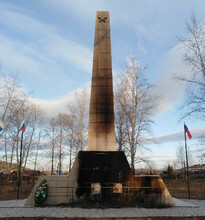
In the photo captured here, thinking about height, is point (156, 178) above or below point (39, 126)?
below

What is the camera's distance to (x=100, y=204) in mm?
8195

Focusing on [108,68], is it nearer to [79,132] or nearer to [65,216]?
[65,216]

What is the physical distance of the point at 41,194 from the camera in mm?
8391

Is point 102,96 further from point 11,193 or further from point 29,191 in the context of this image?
point 11,193

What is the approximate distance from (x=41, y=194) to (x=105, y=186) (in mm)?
2868

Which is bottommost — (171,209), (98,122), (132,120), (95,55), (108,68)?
(171,209)

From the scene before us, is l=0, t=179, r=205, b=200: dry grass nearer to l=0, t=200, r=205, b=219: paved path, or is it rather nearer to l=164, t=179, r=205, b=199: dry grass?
l=164, t=179, r=205, b=199: dry grass

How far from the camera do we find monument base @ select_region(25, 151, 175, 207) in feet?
27.8

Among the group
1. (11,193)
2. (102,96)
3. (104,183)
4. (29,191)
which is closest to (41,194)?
(104,183)

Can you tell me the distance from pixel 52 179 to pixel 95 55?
7.02 metres

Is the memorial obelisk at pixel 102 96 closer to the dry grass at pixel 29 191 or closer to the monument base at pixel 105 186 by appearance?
the monument base at pixel 105 186

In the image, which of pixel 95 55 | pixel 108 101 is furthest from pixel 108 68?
pixel 108 101

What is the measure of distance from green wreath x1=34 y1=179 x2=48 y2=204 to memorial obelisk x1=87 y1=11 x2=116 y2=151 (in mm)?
2672

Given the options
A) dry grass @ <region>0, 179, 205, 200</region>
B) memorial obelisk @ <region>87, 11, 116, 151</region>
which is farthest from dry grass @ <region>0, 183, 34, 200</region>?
memorial obelisk @ <region>87, 11, 116, 151</region>
